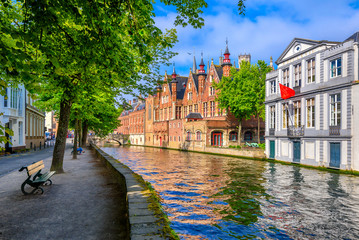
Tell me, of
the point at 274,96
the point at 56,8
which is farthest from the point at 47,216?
the point at 274,96

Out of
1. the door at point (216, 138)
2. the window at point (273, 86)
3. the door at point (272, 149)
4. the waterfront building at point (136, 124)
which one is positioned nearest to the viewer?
the door at point (272, 149)

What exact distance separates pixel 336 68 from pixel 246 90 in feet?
48.8

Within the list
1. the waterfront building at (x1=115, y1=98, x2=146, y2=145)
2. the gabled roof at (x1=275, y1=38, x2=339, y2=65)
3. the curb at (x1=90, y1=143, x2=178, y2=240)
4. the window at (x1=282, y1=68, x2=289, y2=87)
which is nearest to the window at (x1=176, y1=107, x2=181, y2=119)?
the waterfront building at (x1=115, y1=98, x2=146, y2=145)

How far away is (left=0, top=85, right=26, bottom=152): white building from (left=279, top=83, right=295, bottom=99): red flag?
24.9 m

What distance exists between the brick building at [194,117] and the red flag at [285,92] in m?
12.2

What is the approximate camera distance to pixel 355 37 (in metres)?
19.2

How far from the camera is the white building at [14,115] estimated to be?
25656mm

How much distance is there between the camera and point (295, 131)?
23.7m

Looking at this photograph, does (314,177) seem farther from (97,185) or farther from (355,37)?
(97,185)

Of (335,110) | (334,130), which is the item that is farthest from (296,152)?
(335,110)

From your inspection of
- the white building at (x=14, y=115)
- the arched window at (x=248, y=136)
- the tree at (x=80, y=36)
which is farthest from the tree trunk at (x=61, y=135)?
the arched window at (x=248, y=136)

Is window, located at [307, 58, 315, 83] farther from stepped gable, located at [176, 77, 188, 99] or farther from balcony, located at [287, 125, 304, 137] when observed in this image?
stepped gable, located at [176, 77, 188, 99]

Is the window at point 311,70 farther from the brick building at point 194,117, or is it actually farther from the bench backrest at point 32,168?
the bench backrest at point 32,168

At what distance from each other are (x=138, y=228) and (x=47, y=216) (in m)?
2.96
